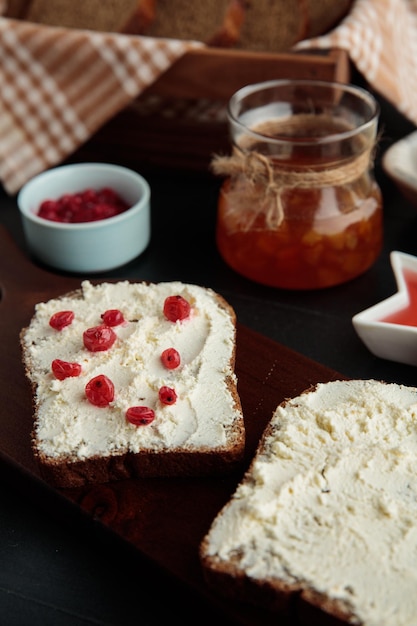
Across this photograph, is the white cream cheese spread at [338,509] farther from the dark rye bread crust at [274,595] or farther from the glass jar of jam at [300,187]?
the glass jar of jam at [300,187]

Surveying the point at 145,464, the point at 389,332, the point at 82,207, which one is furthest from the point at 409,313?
the point at 82,207

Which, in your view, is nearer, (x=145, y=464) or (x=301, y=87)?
(x=145, y=464)

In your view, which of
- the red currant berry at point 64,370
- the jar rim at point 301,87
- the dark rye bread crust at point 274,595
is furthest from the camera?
the jar rim at point 301,87

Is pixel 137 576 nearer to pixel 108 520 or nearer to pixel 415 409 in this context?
pixel 108 520

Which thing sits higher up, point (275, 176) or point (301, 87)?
point (301, 87)

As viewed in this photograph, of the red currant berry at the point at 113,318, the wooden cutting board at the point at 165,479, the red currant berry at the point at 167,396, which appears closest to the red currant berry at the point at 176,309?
the red currant berry at the point at 113,318

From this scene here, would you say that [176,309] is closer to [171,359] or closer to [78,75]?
[171,359]
